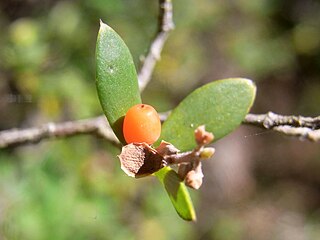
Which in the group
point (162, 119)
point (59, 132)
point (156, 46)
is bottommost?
point (59, 132)

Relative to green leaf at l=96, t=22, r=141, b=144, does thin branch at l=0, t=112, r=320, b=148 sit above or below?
below

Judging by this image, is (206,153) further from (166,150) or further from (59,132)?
(59,132)

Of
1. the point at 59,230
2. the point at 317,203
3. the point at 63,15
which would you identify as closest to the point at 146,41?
the point at 63,15

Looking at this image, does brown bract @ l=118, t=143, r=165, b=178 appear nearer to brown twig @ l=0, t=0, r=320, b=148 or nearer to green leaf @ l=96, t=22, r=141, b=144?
green leaf @ l=96, t=22, r=141, b=144

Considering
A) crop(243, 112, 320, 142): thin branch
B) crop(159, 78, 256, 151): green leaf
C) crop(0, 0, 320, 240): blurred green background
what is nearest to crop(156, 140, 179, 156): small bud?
crop(159, 78, 256, 151): green leaf

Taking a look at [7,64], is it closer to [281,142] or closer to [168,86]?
[168,86]

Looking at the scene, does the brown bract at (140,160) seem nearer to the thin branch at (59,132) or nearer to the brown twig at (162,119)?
the brown twig at (162,119)

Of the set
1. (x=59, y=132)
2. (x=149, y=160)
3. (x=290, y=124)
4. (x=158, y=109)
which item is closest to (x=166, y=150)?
(x=149, y=160)
